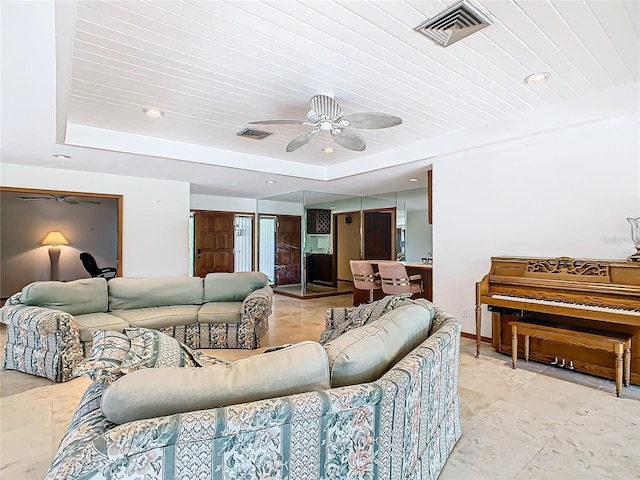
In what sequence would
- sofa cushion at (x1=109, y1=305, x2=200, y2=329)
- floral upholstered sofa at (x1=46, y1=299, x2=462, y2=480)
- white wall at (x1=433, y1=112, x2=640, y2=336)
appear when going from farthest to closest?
sofa cushion at (x1=109, y1=305, x2=200, y2=329) → white wall at (x1=433, y1=112, x2=640, y2=336) → floral upholstered sofa at (x1=46, y1=299, x2=462, y2=480)

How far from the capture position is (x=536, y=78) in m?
2.82

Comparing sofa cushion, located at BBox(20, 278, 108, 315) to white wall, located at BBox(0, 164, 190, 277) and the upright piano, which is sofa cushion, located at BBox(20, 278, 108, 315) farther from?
the upright piano

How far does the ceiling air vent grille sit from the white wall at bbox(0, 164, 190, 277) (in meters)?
2.53

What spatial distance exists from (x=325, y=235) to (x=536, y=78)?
6228 mm

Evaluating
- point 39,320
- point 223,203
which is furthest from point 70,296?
point 223,203

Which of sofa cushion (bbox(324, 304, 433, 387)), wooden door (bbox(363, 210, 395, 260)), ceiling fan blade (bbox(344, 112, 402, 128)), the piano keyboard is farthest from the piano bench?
wooden door (bbox(363, 210, 395, 260))

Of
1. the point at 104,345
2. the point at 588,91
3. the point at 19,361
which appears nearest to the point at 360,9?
the point at 104,345

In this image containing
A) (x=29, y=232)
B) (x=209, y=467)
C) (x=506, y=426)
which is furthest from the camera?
(x=29, y=232)

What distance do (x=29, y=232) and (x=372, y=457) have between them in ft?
28.6

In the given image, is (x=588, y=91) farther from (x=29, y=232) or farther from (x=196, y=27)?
(x=29, y=232)

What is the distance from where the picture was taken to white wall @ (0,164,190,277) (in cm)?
521

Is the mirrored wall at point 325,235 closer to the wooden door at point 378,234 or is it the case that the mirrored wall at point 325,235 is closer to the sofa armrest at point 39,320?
the wooden door at point 378,234

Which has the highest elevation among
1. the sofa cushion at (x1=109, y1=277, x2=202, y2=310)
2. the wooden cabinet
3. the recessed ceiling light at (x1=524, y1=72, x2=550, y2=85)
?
the recessed ceiling light at (x1=524, y1=72, x2=550, y2=85)

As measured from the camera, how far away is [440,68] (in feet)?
8.61
